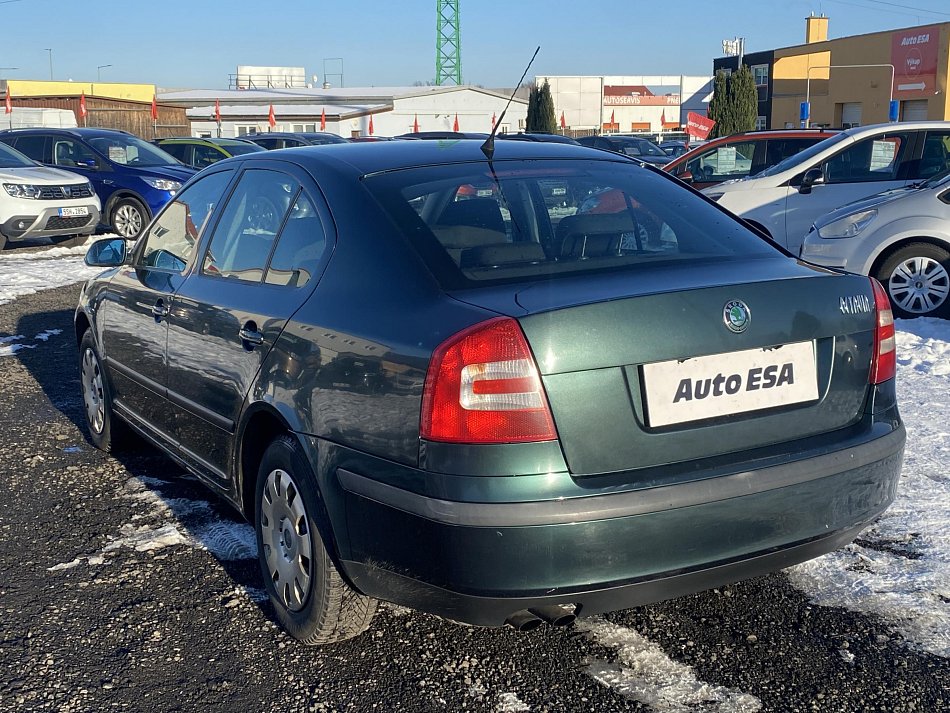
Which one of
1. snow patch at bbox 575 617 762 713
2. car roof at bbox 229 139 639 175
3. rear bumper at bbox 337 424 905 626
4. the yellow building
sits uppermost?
the yellow building

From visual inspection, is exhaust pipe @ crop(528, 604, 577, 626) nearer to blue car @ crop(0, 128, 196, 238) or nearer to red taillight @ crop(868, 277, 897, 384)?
red taillight @ crop(868, 277, 897, 384)

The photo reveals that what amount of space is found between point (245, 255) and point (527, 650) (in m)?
1.73

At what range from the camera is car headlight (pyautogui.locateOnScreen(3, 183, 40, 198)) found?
14461 millimetres

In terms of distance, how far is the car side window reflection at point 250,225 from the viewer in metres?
3.71

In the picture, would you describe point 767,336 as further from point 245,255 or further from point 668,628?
point 245,255

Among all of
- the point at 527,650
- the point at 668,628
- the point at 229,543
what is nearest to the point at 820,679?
the point at 668,628

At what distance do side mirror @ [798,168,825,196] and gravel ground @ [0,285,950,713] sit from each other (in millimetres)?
7653

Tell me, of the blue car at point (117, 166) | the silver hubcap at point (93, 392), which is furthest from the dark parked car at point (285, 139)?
the silver hubcap at point (93, 392)

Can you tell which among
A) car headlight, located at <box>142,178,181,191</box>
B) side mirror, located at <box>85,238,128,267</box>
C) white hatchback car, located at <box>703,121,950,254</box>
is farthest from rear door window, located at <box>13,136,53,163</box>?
side mirror, located at <box>85,238,128,267</box>

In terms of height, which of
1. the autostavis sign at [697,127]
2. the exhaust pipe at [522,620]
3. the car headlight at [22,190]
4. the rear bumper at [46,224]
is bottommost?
the exhaust pipe at [522,620]

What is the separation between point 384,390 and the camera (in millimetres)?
2832

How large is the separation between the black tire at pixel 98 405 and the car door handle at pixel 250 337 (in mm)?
1919

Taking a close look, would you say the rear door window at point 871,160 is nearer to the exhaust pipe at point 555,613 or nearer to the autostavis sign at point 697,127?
the exhaust pipe at point 555,613

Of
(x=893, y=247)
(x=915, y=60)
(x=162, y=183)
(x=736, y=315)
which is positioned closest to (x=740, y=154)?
(x=893, y=247)
